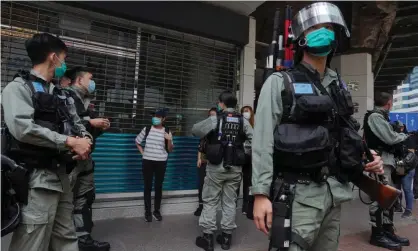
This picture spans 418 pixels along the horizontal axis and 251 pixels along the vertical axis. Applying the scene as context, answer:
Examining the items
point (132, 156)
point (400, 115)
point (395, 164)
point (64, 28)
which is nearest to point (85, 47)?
point (64, 28)

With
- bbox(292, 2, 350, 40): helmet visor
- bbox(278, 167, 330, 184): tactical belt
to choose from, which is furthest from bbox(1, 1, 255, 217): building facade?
bbox(278, 167, 330, 184): tactical belt

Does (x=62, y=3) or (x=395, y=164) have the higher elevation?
(x=62, y=3)

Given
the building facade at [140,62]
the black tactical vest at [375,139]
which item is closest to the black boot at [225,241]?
the building facade at [140,62]

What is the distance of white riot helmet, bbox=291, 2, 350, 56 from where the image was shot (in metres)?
2.16

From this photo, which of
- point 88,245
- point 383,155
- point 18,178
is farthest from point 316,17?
point 88,245

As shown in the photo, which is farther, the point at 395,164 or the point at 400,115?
the point at 400,115

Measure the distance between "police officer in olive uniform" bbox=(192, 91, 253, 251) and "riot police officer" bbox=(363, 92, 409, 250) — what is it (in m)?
1.72

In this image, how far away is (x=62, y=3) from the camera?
523cm

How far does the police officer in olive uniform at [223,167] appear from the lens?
4508 millimetres

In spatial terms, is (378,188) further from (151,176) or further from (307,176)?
(151,176)

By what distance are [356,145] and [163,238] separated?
11.5 ft

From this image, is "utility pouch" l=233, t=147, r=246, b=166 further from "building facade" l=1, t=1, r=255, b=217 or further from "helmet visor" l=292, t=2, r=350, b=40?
"helmet visor" l=292, t=2, r=350, b=40

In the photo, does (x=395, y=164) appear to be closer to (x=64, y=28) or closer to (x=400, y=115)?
(x=64, y=28)

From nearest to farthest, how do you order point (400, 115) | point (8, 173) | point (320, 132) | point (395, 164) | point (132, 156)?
point (320, 132), point (8, 173), point (395, 164), point (132, 156), point (400, 115)
